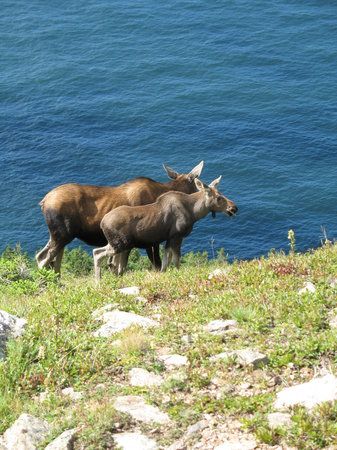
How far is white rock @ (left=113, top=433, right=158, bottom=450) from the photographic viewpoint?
10.8m

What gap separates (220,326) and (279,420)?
2637 mm

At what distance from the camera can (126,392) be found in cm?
1189

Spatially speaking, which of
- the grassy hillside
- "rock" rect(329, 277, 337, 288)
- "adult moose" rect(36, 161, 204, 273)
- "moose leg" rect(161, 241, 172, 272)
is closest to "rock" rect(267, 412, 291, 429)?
the grassy hillside

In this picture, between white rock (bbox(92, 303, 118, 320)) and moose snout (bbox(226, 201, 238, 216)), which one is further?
moose snout (bbox(226, 201, 238, 216))

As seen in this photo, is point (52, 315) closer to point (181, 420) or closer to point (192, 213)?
point (181, 420)

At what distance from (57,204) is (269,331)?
30.6ft

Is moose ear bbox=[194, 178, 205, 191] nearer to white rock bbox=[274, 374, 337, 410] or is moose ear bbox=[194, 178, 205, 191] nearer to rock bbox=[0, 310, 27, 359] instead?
rock bbox=[0, 310, 27, 359]

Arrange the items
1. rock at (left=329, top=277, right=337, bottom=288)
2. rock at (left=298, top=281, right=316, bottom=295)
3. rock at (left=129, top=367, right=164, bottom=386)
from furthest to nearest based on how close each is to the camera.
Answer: rock at (left=329, top=277, right=337, bottom=288)
rock at (left=298, top=281, right=316, bottom=295)
rock at (left=129, top=367, right=164, bottom=386)

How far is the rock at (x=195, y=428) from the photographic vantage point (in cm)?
1086

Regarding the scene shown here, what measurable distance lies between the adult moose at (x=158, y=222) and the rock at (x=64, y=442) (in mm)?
9050

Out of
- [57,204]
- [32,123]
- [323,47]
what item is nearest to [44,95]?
[32,123]

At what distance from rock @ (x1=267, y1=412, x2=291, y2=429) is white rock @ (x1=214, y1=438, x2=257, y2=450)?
29cm

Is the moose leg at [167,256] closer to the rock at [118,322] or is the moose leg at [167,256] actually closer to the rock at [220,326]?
the rock at [118,322]

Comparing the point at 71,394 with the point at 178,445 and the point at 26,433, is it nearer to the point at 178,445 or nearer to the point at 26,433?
the point at 26,433
